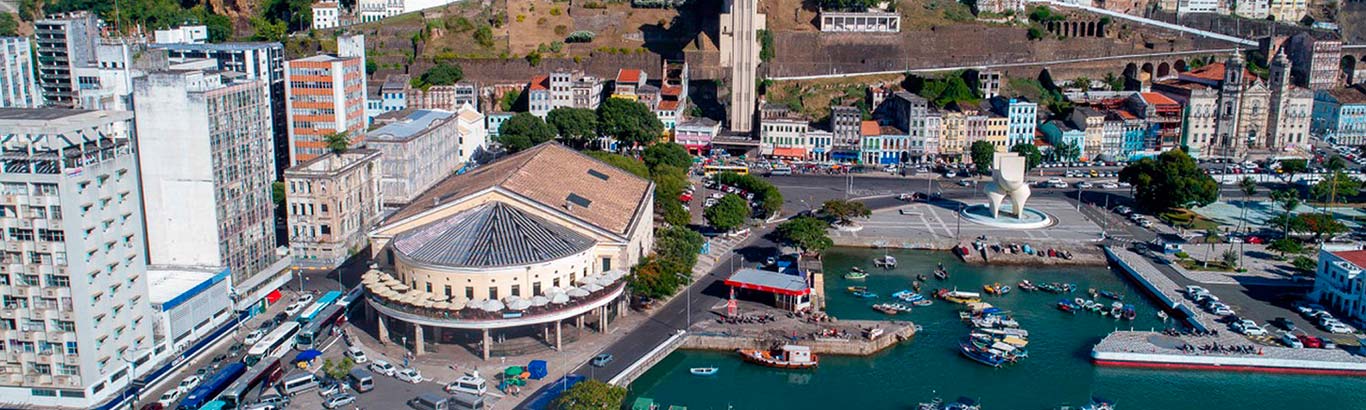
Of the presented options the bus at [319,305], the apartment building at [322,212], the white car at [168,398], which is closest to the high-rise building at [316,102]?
the apartment building at [322,212]

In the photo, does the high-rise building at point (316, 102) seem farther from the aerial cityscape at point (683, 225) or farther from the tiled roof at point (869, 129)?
the tiled roof at point (869, 129)

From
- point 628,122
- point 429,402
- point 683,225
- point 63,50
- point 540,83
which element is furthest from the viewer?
point 540,83

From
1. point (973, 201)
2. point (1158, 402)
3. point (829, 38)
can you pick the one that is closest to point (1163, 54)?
point (829, 38)

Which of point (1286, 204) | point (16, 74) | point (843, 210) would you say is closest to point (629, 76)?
point (843, 210)

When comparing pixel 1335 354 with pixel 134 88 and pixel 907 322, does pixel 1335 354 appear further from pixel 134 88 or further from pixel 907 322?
pixel 134 88

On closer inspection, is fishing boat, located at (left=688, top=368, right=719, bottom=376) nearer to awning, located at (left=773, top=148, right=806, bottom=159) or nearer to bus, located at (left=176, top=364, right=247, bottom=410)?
bus, located at (left=176, top=364, right=247, bottom=410)

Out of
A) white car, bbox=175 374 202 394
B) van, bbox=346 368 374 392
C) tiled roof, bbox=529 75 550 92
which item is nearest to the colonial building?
van, bbox=346 368 374 392

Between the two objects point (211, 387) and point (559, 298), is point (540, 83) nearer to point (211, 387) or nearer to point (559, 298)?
point (559, 298)
